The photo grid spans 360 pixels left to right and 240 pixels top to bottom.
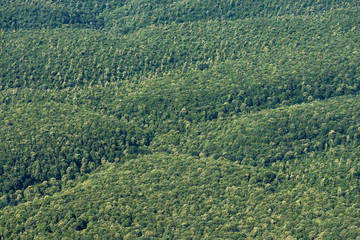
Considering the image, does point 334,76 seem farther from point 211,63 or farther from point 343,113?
point 211,63

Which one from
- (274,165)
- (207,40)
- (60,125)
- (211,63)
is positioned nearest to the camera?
(274,165)

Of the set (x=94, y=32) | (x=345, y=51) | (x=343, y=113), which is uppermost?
(x=94, y=32)

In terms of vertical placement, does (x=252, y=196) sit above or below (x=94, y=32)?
below

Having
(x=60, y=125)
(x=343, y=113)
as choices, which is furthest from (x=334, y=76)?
(x=60, y=125)

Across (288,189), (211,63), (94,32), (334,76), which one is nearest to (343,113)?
(334,76)

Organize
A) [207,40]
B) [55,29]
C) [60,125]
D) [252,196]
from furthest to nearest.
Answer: [55,29]
[207,40]
[60,125]
[252,196]

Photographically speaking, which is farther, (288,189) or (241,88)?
(241,88)
